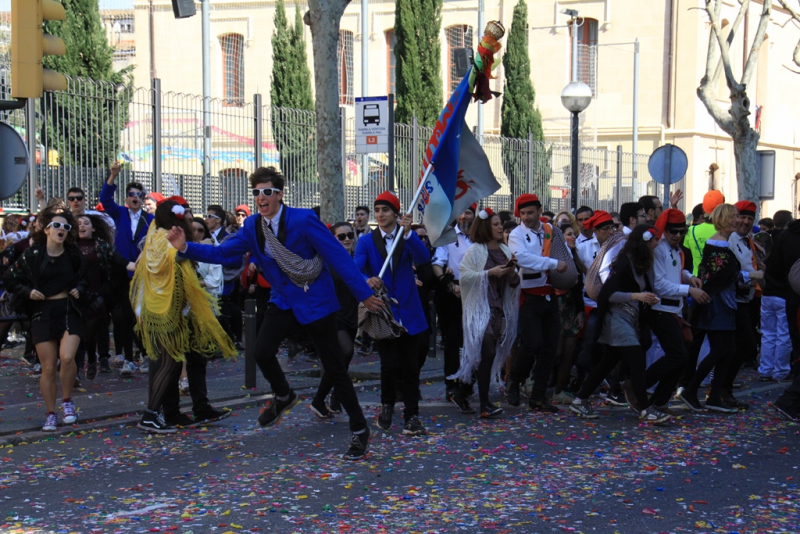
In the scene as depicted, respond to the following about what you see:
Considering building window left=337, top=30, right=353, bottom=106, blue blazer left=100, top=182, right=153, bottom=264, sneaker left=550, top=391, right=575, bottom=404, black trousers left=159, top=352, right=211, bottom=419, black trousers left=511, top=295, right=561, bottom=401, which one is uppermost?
building window left=337, top=30, right=353, bottom=106

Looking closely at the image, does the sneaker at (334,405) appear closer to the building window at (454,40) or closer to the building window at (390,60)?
the building window at (454,40)

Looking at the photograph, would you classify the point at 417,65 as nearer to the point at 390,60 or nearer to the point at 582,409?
the point at 390,60

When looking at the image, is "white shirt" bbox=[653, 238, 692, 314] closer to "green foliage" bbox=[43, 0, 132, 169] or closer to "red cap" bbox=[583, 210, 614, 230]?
"red cap" bbox=[583, 210, 614, 230]

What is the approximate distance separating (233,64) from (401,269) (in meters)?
35.5

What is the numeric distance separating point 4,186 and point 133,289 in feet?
4.26

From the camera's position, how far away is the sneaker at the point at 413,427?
26.8 ft

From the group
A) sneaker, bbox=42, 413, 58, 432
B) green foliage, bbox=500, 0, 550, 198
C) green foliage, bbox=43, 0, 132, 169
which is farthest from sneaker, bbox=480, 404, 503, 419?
green foliage, bbox=500, 0, 550, 198

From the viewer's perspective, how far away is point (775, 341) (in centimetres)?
1214

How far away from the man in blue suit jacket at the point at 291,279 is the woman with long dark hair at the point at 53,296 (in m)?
1.68

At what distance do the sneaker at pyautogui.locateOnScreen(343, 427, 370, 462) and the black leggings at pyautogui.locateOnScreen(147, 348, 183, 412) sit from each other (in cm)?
185

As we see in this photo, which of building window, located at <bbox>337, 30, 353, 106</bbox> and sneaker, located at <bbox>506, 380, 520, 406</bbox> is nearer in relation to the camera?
sneaker, located at <bbox>506, 380, 520, 406</bbox>

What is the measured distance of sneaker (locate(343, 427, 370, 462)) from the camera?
7.29m

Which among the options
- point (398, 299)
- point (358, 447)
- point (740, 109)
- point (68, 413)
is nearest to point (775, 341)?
point (398, 299)

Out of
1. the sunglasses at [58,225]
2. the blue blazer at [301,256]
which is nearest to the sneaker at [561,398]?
the blue blazer at [301,256]
